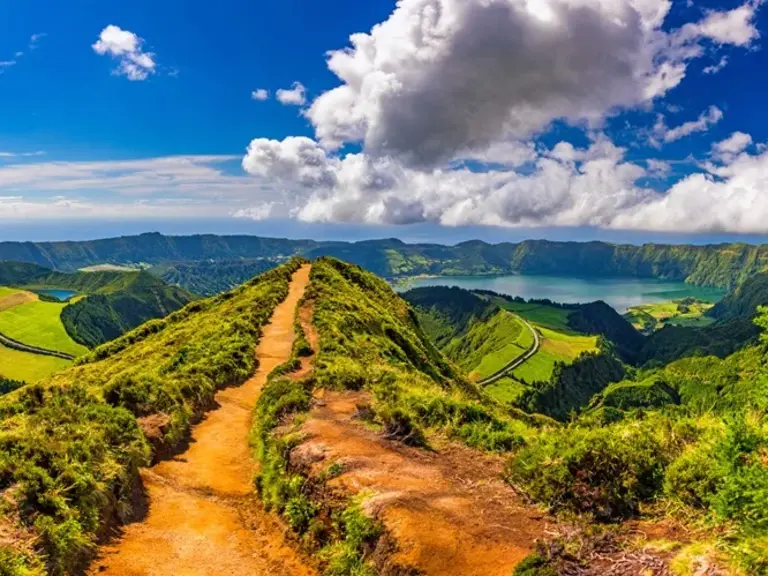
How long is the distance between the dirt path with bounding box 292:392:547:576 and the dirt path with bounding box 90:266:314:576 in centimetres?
258

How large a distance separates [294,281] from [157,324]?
927 inches

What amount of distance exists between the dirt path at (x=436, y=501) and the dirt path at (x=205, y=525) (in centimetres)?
258

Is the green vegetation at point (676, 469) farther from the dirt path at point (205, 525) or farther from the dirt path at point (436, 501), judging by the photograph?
the dirt path at point (205, 525)

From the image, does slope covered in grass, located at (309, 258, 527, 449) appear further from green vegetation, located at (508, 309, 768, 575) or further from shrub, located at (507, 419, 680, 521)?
green vegetation, located at (508, 309, 768, 575)

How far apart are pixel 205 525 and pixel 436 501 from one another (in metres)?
7.93

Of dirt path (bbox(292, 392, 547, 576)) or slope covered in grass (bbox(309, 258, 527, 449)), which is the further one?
slope covered in grass (bbox(309, 258, 527, 449))

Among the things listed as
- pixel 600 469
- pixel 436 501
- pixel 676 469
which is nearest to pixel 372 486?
pixel 436 501

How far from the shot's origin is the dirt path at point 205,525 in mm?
13656

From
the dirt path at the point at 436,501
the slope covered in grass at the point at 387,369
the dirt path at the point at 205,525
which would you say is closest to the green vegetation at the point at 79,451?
the dirt path at the point at 205,525

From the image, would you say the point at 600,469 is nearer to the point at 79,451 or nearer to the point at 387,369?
the point at 79,451

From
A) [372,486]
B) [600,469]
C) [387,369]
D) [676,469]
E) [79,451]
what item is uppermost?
[676,469]

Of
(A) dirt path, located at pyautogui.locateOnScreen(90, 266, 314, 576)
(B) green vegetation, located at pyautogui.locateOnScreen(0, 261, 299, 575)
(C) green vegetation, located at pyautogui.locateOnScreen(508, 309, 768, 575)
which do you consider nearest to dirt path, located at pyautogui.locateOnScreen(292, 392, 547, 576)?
(C) green vegetation, located at pyautogui.locateOnScreen(508, 309, 768, 575)

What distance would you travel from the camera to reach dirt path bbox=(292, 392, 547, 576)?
442 inches

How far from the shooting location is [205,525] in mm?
16109
